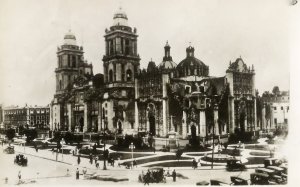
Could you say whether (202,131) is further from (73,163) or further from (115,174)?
(73,163)

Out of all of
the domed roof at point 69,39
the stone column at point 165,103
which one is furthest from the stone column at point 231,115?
the domed roof at point 69,39

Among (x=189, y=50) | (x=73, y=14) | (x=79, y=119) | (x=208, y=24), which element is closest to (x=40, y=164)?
(x=79, y=119)

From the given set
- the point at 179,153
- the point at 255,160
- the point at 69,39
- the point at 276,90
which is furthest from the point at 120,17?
the point at 255,160

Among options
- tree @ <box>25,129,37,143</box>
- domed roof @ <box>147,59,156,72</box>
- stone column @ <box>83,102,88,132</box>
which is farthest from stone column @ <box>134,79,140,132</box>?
tree @ <box>25,129,37,143</box>

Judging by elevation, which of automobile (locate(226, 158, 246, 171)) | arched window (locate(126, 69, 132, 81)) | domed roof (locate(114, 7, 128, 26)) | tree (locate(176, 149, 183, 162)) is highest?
domed roof (locate(114, 7, 128, 26))

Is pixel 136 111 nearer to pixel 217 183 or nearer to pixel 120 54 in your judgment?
pixel 120 54

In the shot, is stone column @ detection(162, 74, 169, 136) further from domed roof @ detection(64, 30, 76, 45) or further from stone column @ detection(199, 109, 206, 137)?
domed roof @ detection(64, 30, 76, 45)
